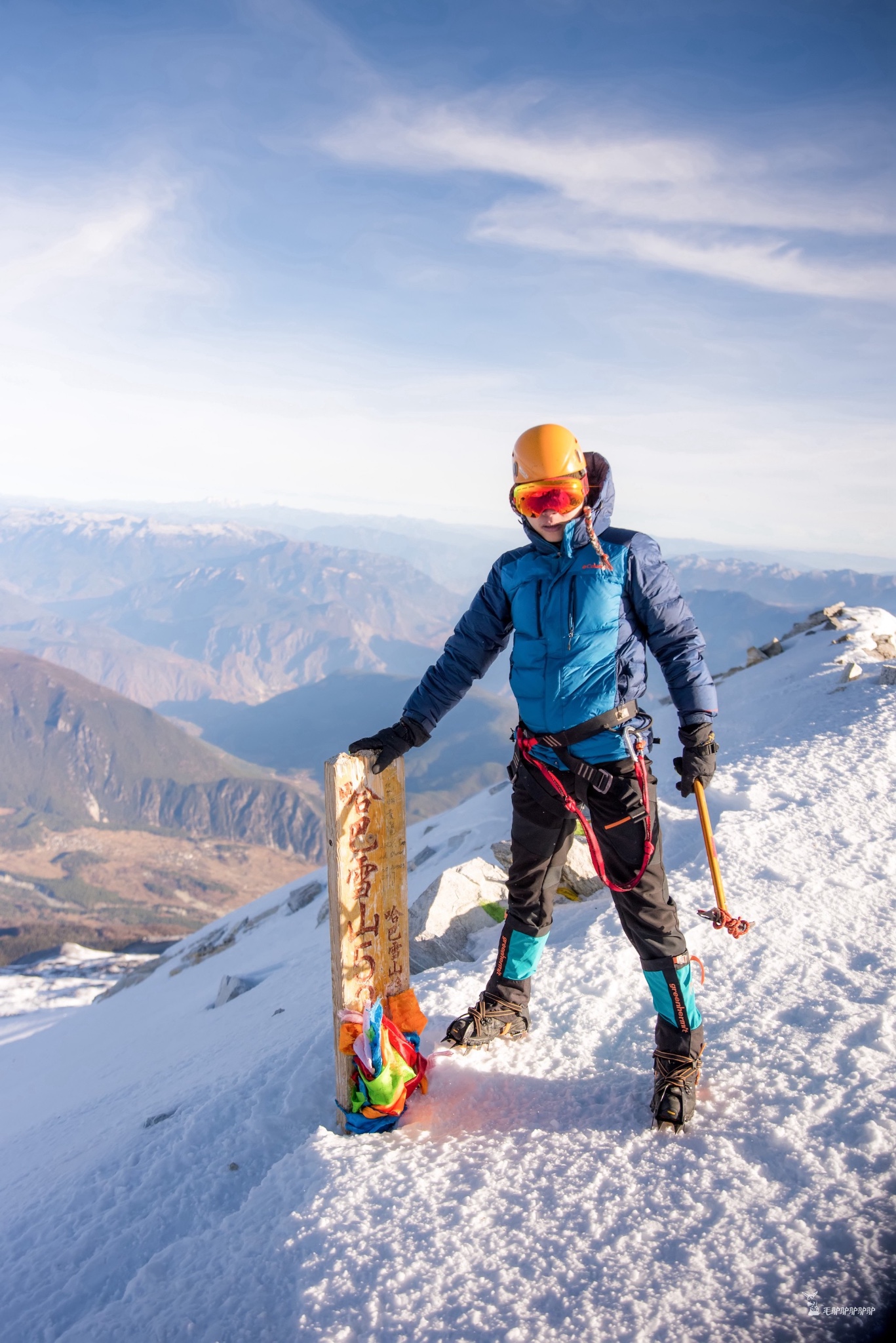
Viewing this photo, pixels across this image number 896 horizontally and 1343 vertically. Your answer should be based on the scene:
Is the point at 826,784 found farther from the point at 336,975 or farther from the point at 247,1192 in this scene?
the point at 247,1192

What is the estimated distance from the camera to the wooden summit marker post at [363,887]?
15.3 ft

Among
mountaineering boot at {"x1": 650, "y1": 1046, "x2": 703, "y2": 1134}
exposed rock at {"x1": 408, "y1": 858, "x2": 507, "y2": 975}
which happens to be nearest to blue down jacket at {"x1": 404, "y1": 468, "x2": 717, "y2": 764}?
mountaineering boot at {"x1": 650, "y1": 1046, "x2": 703, "y2": 1134}

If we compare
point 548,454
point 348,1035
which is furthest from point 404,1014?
point 548,454

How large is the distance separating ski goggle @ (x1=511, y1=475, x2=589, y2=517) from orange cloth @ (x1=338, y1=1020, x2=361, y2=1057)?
365 cm

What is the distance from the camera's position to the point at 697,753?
Answer: 182 inches

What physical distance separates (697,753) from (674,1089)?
2.11m

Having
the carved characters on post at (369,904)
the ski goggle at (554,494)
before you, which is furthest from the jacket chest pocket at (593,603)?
the carved characters on post at (369,904)

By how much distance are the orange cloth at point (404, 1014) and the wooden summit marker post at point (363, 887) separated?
6cm

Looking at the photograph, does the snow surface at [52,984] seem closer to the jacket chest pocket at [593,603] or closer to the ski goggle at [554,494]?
the jacket chest pocket at [593,603]

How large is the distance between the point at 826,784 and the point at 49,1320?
9230 mm

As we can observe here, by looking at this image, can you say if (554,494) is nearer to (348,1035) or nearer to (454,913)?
(348,1035)

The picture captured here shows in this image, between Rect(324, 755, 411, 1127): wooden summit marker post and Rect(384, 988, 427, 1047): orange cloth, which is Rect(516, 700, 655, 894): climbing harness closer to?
Rect(324, 755, 411, 1127): wooden summit marker post

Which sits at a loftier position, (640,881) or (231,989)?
(640,881)

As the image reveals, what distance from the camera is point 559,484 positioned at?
14.3ft
